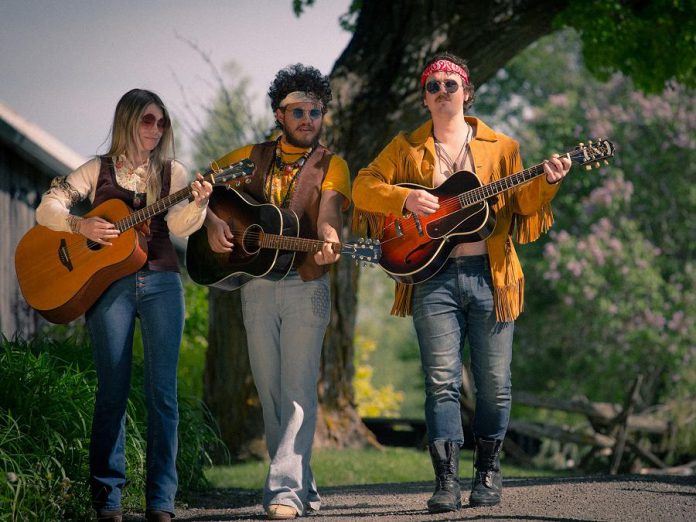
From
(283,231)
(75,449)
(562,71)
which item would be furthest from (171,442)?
(562,71)

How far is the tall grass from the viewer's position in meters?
5.18

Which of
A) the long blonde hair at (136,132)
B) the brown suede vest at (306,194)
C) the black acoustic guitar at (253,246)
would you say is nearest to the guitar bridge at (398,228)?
the black acoustic guitar at (253,246)

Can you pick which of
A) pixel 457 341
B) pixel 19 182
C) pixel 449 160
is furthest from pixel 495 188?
pixel 19 182

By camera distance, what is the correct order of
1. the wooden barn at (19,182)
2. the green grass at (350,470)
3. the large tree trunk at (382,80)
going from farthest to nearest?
the wooden barn at (19,182), the large tree trunk at (382,80), the green grass at (350,470)

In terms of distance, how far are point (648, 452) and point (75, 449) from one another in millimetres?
7908

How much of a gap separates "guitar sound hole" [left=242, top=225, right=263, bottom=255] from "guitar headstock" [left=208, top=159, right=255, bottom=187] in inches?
9.9

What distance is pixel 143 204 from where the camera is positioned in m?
5.25

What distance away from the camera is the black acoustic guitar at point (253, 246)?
527 centimetres

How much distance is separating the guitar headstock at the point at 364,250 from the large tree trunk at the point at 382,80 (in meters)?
4.19

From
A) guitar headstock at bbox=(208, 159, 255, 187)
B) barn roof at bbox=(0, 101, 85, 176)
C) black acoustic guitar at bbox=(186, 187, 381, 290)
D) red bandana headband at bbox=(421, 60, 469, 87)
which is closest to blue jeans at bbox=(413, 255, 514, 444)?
black acoustic guitar at bbox=(186, 187, 381, 290)

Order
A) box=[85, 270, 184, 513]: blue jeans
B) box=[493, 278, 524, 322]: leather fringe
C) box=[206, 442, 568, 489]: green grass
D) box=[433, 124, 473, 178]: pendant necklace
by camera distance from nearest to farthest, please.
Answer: box=[85, 270, 184, 513]: blue jeans < box=[493, 278, 524, 322]: leather fringe < box=[433, 124, 473, 178]: pendant necklace < box=[206, 442, 568, 489]: green grass

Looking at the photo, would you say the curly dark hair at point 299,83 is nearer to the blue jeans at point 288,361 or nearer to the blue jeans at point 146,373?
the blue jeans at point 288,361

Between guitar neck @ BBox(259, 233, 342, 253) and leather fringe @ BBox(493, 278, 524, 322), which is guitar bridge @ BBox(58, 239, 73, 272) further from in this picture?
leather fringe @ BBox(493, 278, 524, 322)

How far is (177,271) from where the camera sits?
5270 mm
